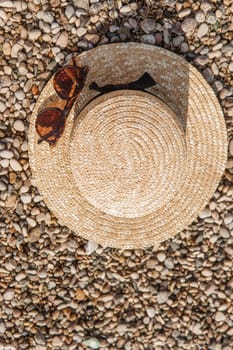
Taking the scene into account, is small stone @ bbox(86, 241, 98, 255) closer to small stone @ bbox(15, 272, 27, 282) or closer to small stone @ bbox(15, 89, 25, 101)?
small stone @ bbox(15, 272, 27, 282)

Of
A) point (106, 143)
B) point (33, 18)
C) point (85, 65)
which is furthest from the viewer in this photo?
point (33, 18)

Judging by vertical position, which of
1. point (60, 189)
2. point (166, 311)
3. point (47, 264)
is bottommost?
point (166, 311)

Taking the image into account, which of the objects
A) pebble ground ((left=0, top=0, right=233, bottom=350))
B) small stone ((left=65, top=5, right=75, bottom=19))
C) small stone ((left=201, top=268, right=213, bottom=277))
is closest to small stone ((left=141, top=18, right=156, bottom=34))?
pebble ground ((left=0, top=0, right=233, bottom=350))

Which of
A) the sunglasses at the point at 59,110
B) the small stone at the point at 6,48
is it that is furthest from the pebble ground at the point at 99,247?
the sunglasses at the point at 59,110

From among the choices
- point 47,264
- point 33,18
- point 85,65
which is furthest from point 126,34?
point 47,264

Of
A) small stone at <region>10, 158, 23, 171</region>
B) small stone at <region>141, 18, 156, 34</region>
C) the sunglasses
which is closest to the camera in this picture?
the sunglasses

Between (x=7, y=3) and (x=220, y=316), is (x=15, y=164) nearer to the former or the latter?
(x=7, y=3)

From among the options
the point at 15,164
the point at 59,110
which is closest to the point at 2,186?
the point at 15,164

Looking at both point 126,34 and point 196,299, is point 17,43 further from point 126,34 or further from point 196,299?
point 196,299
